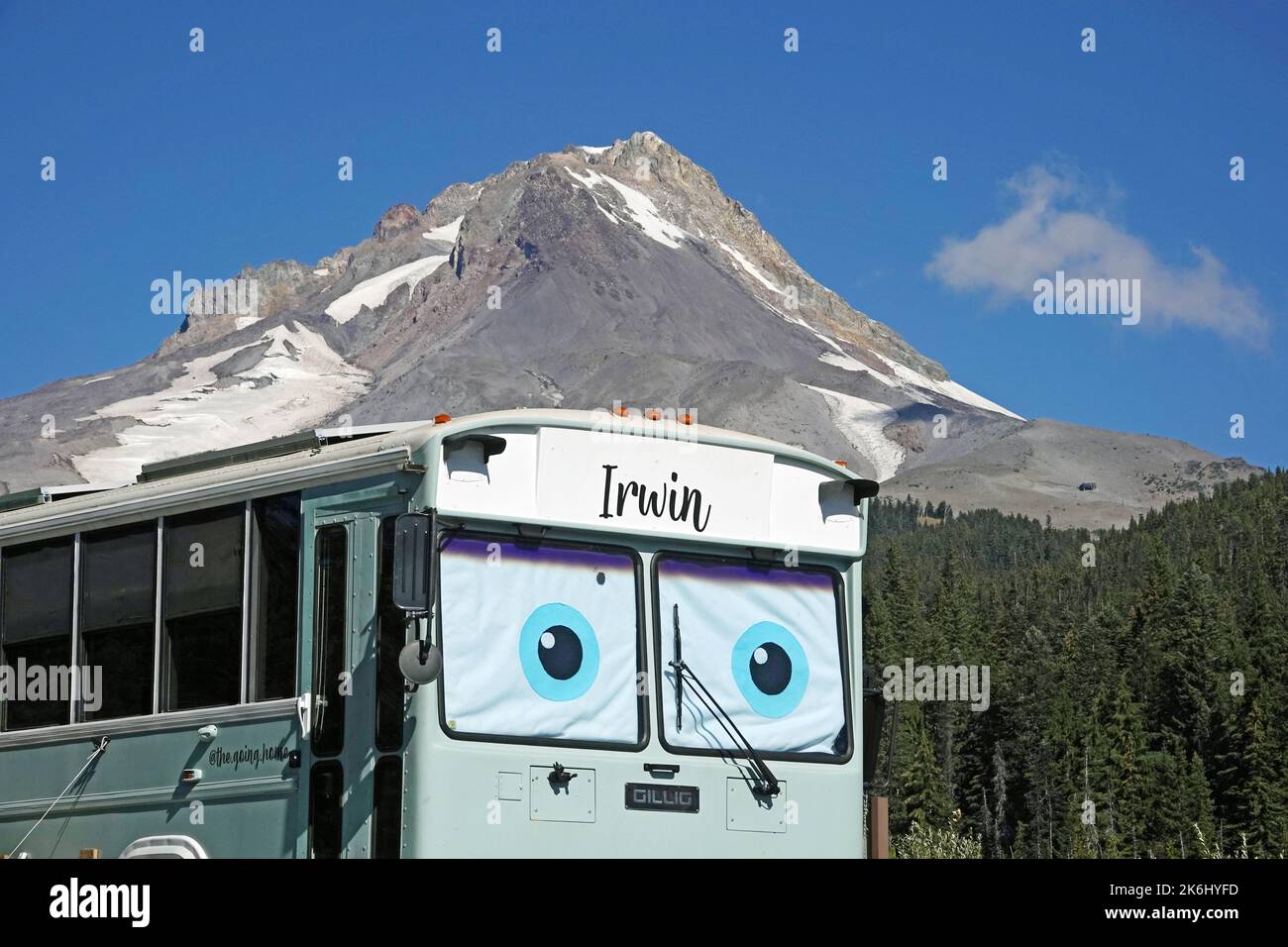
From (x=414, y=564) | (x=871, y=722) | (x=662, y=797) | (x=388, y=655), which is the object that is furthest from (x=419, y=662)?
(x=871, y=722)

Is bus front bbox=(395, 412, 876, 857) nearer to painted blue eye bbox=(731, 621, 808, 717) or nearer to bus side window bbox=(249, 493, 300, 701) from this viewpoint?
painted blue eye bbox=(731, 621, 808, 717)

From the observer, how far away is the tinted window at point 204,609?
376 inches

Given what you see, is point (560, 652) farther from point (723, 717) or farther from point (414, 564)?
point (414, 564)

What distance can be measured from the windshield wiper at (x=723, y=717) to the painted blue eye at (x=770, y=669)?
0.72 ft

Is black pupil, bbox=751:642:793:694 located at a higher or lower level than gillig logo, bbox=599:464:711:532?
lower

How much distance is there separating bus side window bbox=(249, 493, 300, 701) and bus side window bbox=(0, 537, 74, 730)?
1589mm

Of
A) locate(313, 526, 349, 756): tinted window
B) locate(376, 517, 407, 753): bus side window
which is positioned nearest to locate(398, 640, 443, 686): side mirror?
locate(376, 517, 407, 753): bus side window

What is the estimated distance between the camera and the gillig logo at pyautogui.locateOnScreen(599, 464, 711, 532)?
9562mm

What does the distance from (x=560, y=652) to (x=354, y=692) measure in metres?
1.01

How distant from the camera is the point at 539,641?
9.08m

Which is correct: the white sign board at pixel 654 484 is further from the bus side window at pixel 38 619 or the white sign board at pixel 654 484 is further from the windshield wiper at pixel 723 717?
the bus side window at pixel 38 619
